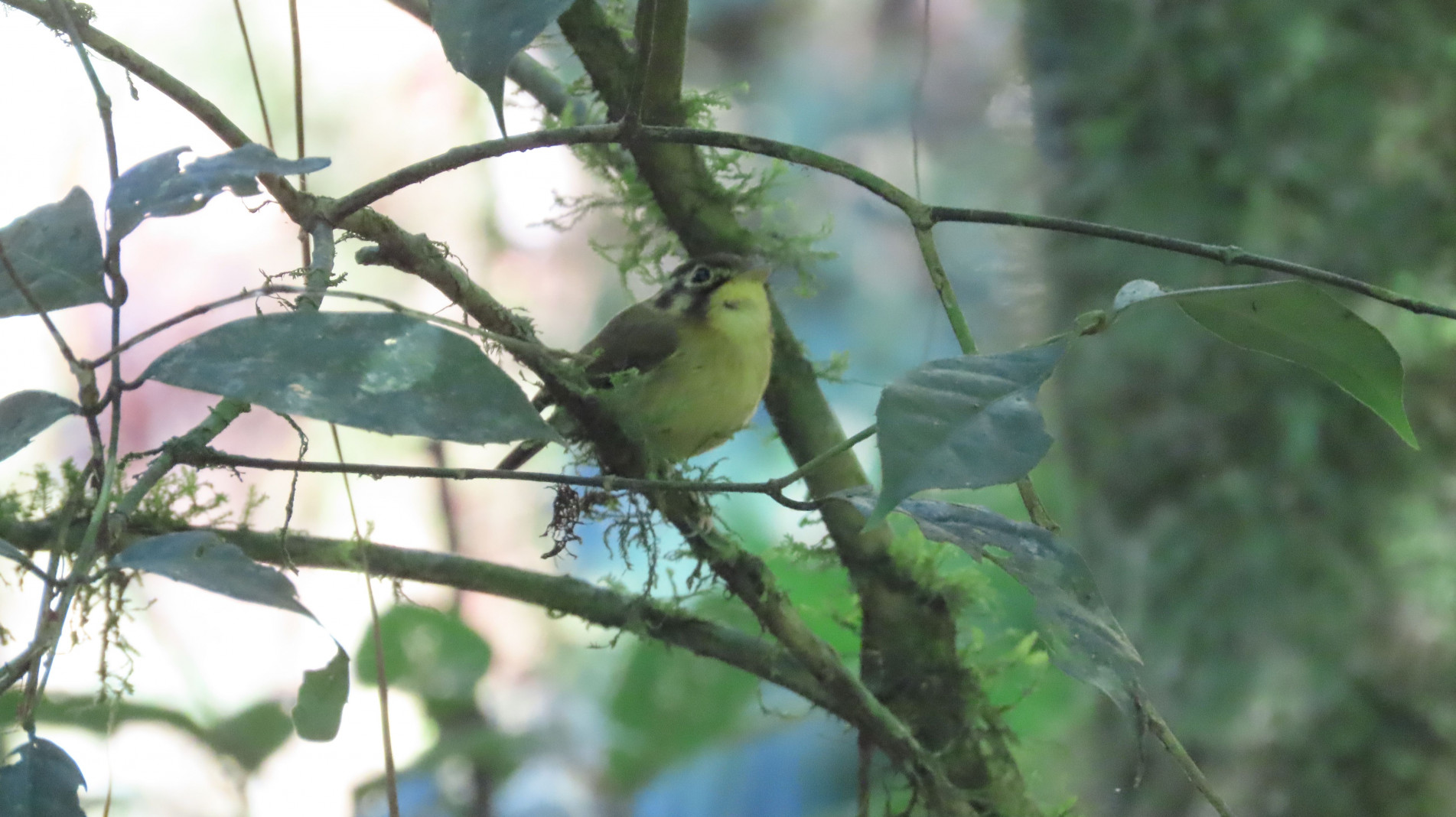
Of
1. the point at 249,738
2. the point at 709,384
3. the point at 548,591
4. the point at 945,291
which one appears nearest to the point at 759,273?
Result: the point at 709,384

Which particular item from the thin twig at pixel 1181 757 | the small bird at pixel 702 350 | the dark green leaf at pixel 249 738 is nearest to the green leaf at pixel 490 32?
the thin twig at pixel 1181 757

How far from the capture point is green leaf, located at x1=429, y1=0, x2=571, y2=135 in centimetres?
46

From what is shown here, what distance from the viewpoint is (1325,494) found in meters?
1.89

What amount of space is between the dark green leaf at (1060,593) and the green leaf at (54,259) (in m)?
0.37

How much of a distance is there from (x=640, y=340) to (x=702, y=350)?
0.08 m

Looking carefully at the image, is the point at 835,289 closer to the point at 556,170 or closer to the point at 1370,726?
the point at 556,170

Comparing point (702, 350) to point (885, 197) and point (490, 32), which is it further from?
point (490, 32)

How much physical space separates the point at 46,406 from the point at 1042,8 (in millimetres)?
2177

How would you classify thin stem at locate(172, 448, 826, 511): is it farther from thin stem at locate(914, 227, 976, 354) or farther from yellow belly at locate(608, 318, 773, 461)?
yellow belly at locate(608, 318, 773, 461)

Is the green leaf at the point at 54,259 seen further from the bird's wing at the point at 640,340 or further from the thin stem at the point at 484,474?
the bird's wing at the point at 640,340

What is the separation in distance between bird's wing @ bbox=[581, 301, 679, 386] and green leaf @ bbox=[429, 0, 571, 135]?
68 centimetres

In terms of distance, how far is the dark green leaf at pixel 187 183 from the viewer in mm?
450

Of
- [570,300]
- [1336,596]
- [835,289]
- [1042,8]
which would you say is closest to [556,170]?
Result: [570,300]

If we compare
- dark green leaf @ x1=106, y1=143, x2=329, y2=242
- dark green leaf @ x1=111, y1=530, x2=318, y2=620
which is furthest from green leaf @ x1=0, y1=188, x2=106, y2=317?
dark green leaf @ x1=111, y1=530, x2=318, y2=620
